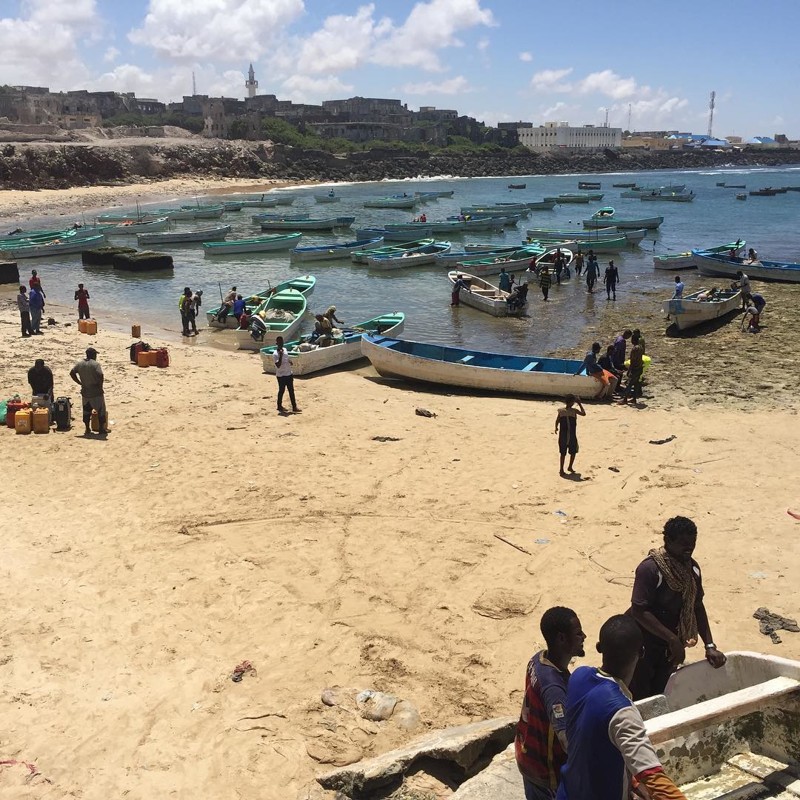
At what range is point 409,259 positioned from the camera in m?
41.0

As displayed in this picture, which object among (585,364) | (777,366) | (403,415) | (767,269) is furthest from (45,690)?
(767,269)

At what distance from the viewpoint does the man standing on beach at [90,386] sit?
1332cm

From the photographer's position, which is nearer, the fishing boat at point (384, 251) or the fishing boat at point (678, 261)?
the fishing boat at point (678, 261)

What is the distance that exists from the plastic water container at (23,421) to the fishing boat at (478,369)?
26.8 ft

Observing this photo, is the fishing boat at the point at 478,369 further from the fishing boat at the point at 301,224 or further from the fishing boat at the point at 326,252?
the fishing boat at the point at 301,224

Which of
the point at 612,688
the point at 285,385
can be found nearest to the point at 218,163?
the point at 285,385

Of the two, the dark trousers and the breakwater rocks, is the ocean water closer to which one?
the dark trousers

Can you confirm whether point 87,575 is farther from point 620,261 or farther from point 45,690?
point 620,261

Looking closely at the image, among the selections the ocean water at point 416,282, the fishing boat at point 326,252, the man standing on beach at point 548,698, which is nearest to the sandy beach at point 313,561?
the man standing on beach at point 548,698

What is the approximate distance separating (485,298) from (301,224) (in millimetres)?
32373

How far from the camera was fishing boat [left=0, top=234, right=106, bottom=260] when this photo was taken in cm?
4475

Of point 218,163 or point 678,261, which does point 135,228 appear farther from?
point 218,163

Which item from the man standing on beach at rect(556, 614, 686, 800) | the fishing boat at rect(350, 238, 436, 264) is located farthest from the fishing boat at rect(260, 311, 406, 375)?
the fishing boat at rect(350, 238, 436, 264)

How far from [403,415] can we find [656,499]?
5.96 m
